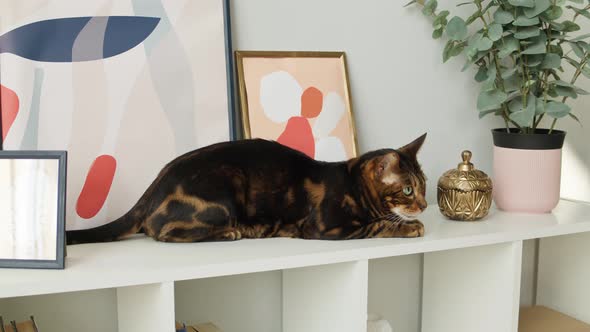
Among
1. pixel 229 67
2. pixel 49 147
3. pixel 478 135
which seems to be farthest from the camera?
pixel 478 135

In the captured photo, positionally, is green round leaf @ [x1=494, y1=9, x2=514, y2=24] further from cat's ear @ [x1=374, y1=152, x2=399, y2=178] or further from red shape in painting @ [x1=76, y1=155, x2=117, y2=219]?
red shape in painting @ [x1=76, y1=155, x2=117, y2=219]

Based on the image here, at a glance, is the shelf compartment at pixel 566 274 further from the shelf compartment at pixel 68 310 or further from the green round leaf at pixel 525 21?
the shelf compartment at pixel 68 310

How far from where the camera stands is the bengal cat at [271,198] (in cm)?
109

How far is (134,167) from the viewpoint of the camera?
122 centimetres

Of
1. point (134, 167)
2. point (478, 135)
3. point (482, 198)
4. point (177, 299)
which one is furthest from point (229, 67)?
point (478, 135)

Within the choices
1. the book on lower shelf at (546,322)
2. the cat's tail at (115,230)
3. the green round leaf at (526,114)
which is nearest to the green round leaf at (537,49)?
the green round leaf at (526,114)

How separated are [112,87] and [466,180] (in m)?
0.73

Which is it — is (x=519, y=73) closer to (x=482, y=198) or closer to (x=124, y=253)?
(x=482, y=198)

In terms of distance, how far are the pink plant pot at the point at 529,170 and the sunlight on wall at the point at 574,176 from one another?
361 millimetres

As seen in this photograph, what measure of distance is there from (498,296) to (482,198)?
0.69 ft

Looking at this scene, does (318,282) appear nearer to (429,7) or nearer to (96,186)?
(96,186)

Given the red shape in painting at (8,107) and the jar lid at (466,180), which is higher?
the red shape in painting at (8,107)

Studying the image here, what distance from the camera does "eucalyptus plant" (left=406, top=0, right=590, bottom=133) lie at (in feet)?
4.51

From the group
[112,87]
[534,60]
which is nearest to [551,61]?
[534,60]
